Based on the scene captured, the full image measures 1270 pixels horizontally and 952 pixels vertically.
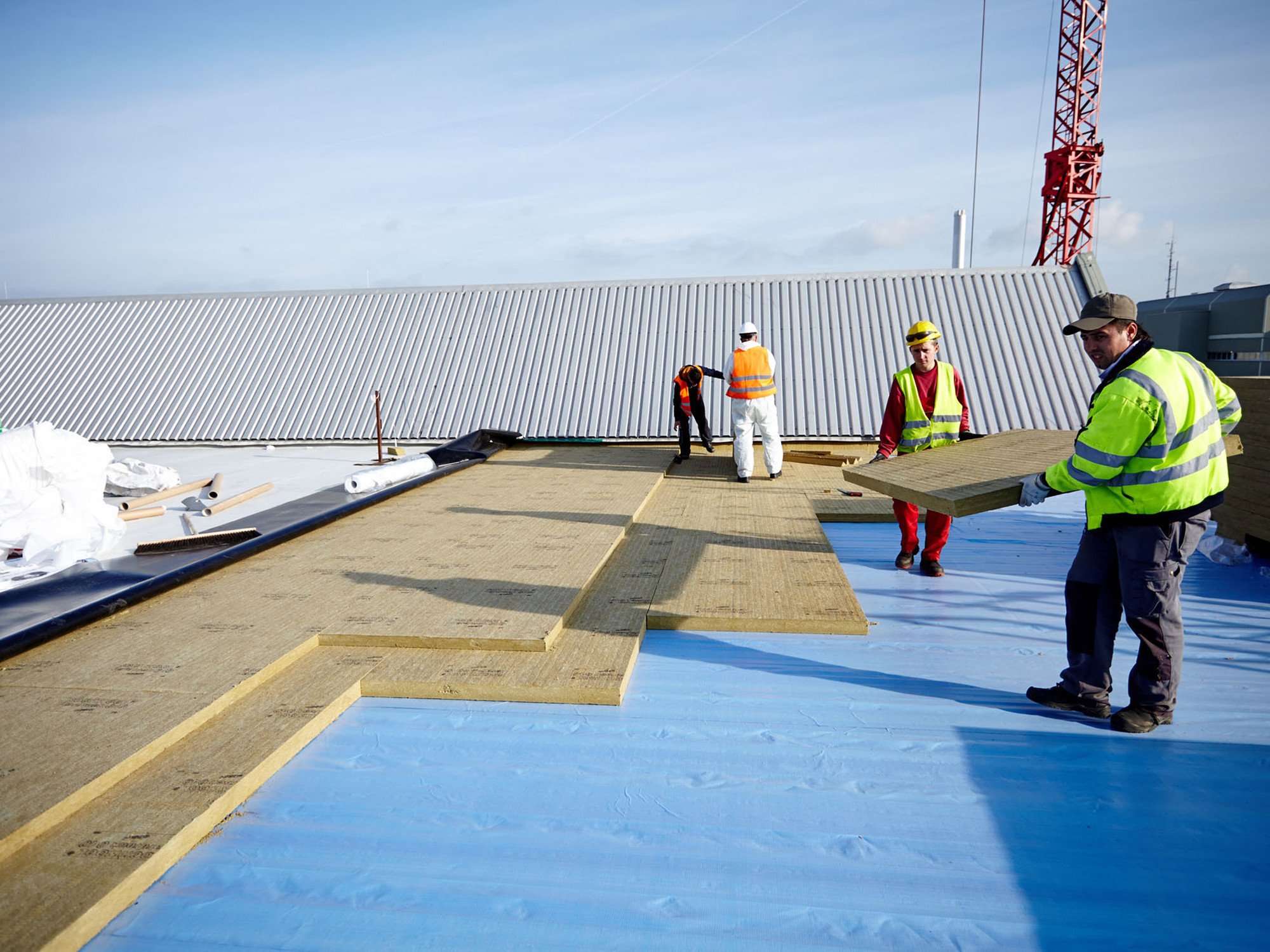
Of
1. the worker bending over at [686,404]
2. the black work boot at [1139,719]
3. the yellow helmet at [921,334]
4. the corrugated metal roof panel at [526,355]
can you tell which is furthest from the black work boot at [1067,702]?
the corrugated metal roof panel at [526,355]

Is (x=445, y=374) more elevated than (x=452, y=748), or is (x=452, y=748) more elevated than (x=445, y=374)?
(x=445, y=374)

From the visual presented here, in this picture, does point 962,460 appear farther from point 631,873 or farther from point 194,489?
point 194,489

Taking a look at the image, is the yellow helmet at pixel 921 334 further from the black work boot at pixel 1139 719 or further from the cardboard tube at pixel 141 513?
the cardboard tube at pixel 141 513

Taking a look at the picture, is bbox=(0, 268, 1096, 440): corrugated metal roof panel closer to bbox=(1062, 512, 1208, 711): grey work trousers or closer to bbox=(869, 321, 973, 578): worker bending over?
bbox=(869, 321, 973, 578): worker bending over

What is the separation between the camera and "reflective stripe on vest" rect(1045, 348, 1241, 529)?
12.3 ft

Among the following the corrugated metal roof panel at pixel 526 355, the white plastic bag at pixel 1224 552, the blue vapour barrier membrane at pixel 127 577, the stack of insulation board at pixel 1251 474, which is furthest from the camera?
the corrugated metal roof panel at pixel 526 355

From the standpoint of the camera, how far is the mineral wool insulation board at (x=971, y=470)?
465cm

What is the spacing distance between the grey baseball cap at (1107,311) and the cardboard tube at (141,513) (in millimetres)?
8645

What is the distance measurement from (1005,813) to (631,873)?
5.14 ft

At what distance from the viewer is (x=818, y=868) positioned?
3.09 metres

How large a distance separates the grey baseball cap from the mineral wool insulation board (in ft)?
3.40

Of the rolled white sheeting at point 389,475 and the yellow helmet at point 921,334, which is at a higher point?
the yellow helmet at point 921,334

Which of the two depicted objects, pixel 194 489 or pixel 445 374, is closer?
pixel 194 489

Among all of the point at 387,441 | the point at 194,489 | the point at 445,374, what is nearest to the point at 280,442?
the point at 387,441
